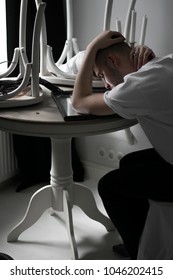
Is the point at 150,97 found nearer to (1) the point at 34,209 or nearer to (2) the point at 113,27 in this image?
(1) the point at 34,209

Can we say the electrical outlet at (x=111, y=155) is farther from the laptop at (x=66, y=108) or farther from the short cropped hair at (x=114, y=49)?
the short cropped hair at (x=114, y=49)

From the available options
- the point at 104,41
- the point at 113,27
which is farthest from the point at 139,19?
the point at 104,41

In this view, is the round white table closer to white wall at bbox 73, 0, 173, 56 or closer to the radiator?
the radiator

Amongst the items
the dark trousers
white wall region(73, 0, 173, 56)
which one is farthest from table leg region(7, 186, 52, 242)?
white wall region(73, 0, 173, 56)

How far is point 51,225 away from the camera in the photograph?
77.0 inches

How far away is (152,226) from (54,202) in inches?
22.5

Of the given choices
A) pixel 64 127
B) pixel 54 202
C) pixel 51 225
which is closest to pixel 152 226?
pixel 64 127

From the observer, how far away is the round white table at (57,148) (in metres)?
1.30

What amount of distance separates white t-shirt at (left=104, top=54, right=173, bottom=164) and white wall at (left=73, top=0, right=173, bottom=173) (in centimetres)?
90

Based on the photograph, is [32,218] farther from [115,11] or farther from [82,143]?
[115,11]

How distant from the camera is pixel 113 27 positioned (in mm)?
2160

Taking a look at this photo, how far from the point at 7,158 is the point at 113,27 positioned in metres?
0.93

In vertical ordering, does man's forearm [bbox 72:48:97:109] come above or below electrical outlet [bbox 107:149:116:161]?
above

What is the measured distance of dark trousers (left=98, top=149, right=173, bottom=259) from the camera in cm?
133
